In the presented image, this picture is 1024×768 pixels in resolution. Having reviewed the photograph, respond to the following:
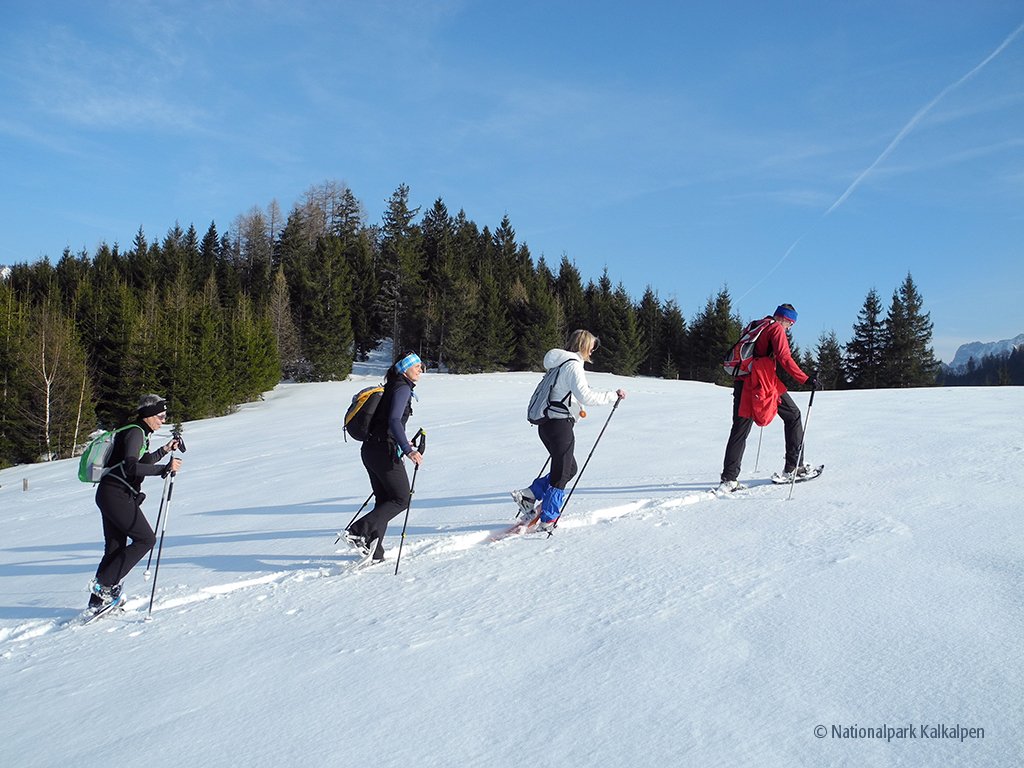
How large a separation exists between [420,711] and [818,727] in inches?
69.4

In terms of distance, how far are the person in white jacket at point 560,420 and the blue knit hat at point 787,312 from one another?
2.37 metres

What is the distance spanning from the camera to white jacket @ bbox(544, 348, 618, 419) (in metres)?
5.88

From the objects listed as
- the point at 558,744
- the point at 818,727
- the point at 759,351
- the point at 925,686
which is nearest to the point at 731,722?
the point at 818,727

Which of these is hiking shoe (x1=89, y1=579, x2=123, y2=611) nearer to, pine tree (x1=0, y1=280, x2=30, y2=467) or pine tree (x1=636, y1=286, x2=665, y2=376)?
pine tree (x1=0, y1=280, x2=30, y2=467)

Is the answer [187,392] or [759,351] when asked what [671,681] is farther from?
[187,392]

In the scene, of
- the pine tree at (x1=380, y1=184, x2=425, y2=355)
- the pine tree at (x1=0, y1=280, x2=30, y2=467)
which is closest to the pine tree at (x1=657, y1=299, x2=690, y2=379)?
the pine tree at (x1=380, y1=184, x2=425, y2=355)

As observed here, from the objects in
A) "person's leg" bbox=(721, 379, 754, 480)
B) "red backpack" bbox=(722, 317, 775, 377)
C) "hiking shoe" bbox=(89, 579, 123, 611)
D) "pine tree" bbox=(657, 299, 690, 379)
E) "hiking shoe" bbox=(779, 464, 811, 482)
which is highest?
"pine tree" bbox=(657, 299, 690, 379)

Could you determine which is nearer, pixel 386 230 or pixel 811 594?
pixel 811 594

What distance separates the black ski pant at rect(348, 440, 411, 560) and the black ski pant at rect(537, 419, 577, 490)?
1394mm

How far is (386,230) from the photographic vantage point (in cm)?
6881

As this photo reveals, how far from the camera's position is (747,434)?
7.13m

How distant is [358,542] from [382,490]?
0.52 m

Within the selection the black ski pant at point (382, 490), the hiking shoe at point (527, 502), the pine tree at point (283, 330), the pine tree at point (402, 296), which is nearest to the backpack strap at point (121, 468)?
the black ski pant at point (382, 490)

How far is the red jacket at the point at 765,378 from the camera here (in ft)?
22.6
